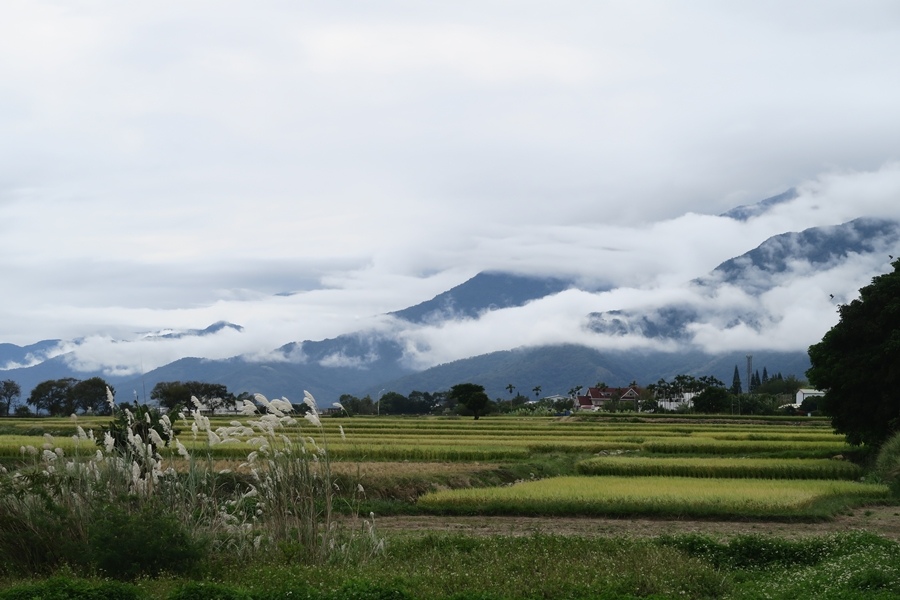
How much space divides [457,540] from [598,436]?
40.8 meters

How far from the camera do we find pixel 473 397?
337ft

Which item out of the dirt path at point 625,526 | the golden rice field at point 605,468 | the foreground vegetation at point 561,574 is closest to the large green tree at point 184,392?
the golden rice field at point 605,468

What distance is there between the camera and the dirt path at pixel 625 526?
2217 centimetres

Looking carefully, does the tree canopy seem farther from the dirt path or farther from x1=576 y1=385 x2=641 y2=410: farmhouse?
x1=576 y1=385 x2=641 y2=410: farmhouse

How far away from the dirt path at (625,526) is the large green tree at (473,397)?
74059mm

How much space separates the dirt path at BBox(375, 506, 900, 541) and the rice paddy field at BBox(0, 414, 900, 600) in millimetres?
130

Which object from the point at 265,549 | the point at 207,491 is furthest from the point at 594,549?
the point at 207,491

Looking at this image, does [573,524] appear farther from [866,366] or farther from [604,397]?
[604,397]

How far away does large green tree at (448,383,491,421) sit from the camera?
103 meters

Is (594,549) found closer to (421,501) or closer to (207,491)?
(207,491)

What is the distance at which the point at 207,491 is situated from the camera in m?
16.4

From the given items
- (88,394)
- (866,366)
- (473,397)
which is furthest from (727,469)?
(88,394)

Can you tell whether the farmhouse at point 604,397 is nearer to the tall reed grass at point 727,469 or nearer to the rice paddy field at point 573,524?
the rice paddy field at point 573,524

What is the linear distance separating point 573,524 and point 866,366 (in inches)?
949
